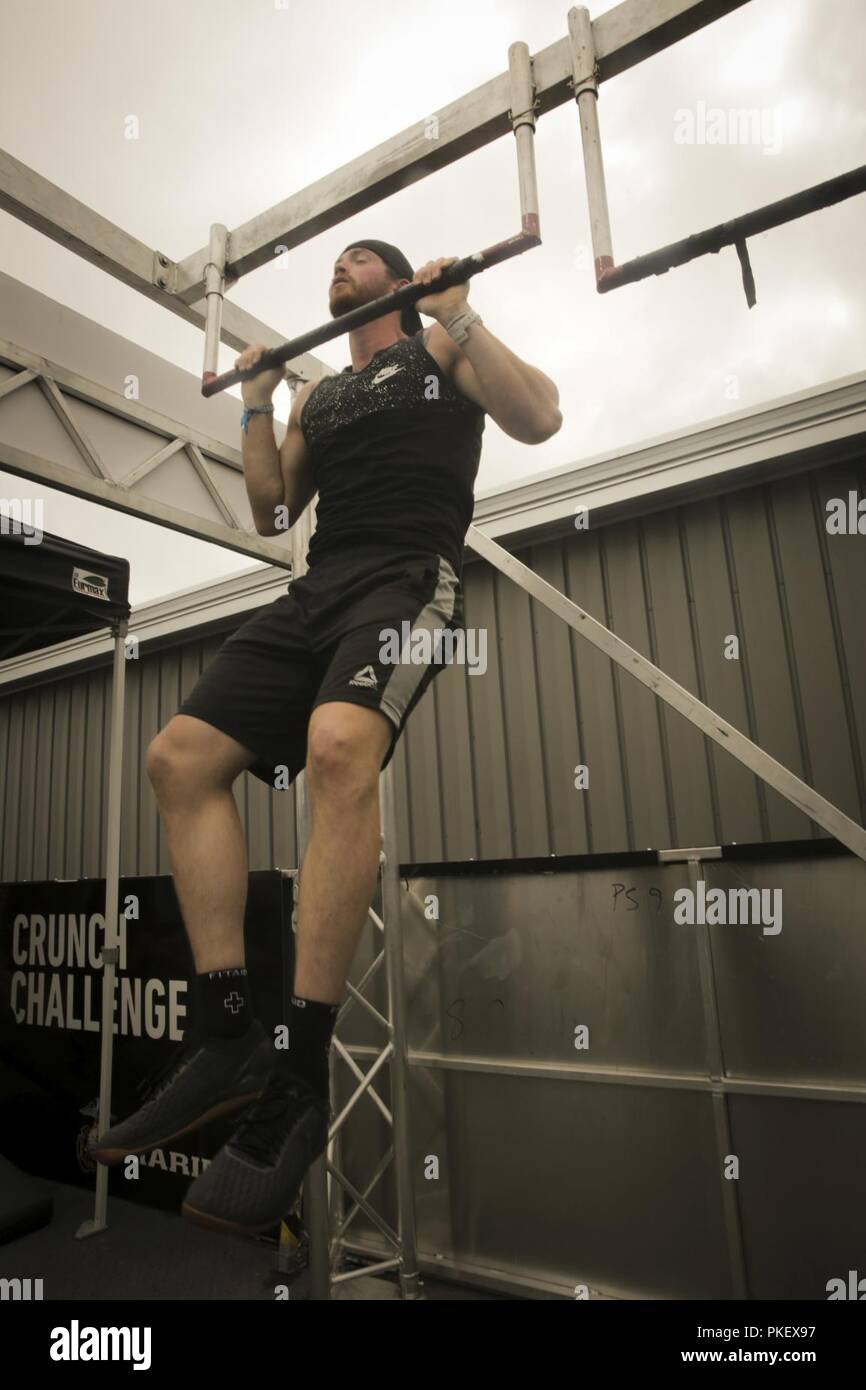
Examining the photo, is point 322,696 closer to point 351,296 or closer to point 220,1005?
point 220,1005

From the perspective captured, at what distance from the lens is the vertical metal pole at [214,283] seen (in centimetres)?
231

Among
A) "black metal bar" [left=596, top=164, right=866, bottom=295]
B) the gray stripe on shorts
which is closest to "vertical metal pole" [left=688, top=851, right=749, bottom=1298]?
the gray stripe on shorts

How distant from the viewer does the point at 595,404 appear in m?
4.74

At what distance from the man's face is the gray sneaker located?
5.32ft

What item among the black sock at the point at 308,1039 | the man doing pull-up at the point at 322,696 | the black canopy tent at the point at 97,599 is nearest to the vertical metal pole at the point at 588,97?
the man doing pull-up at the point at 322,696

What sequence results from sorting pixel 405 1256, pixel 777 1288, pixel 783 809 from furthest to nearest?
pixel 783 809
pixel 405 1256
pixel 777 1288

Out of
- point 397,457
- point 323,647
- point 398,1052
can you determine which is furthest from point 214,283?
point 398,1052

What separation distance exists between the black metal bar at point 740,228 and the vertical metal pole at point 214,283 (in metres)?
1.19

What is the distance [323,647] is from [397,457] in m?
0.45

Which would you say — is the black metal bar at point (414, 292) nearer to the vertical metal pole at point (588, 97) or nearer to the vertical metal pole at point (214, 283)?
the vertical metal pole at point (588, 97)
